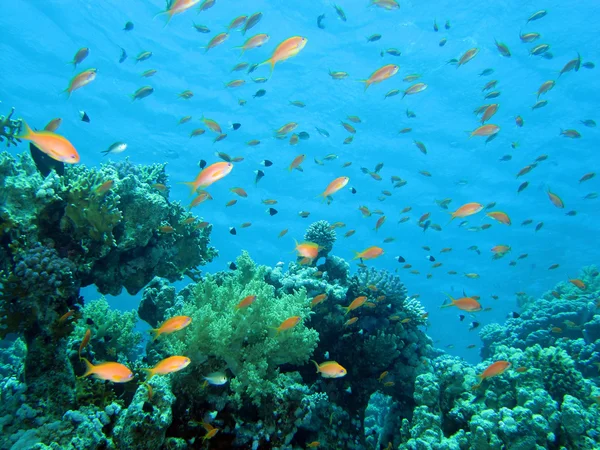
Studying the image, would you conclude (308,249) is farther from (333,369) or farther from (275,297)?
(333,369)

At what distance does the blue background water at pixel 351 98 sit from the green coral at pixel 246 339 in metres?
22.3

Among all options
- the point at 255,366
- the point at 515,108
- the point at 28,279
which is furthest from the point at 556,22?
the point at 28,279

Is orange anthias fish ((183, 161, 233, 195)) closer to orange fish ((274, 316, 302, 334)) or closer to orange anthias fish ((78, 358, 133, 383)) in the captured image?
orange fish ((274, 316, 302, 334))

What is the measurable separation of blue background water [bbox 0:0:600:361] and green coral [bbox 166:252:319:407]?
22327 millimetres

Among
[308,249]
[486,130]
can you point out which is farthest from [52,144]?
[486,130]

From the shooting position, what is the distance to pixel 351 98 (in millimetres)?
27047

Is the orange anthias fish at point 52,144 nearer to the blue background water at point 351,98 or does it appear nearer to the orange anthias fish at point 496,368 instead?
the orange anthias fish at point 496,368

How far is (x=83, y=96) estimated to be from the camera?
104ft

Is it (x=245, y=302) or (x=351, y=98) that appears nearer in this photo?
(x=245, y=302)

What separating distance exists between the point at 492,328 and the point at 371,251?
10.7 meters

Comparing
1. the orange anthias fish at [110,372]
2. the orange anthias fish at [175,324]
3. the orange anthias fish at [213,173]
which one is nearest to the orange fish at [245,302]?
the orange anthias fish at [175,324]

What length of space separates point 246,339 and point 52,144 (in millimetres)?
3575

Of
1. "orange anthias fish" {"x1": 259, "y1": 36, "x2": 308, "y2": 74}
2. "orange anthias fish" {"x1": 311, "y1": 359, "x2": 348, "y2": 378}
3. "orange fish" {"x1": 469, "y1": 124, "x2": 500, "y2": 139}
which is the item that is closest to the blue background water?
"orange fish" {"x1": 469, "y1": 124, "x2": 500, "y2": 139}

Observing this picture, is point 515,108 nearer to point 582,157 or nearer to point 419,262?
point 582,157
